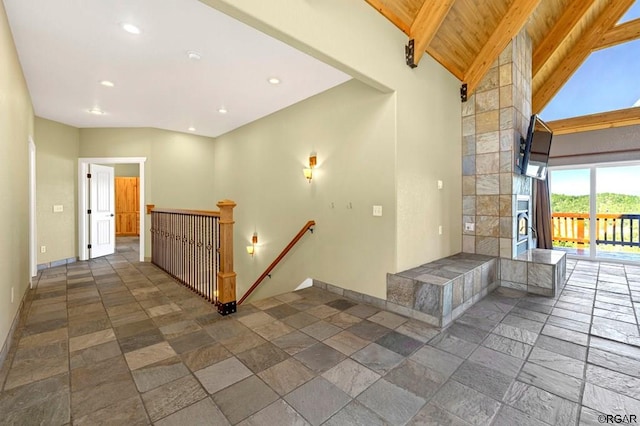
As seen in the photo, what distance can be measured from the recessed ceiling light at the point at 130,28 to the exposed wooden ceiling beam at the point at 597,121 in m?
7.75

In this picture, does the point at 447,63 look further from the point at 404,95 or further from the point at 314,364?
the point at 314,364

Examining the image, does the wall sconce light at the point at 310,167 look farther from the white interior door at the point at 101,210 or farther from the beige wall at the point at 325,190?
the white interior door at the point at 101,210

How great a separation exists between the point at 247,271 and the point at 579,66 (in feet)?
25.6

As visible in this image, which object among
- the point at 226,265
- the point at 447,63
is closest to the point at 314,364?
Answer: the point at 226,265

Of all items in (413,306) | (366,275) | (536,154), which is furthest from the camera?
(536,154)

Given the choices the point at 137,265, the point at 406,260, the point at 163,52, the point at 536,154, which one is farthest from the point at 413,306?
the point at 137,265

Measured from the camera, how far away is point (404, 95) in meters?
3.39

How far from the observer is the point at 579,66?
5750 millimetres

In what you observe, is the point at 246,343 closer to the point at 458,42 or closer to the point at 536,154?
the point at 458,42

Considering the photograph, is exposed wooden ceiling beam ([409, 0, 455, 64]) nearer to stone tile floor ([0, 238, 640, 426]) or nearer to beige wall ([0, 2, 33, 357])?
stone tile floor ([0, 238, 640, 426])

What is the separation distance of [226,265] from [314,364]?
1538mm

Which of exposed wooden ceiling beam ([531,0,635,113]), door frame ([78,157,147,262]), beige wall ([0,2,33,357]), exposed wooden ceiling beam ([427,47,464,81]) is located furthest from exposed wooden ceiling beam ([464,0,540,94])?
door frame ([78,157,147,262])

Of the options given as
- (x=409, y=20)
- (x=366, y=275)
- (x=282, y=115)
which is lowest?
(x=366, y=275)

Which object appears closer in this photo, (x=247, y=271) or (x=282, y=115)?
(x=282, y=115)
